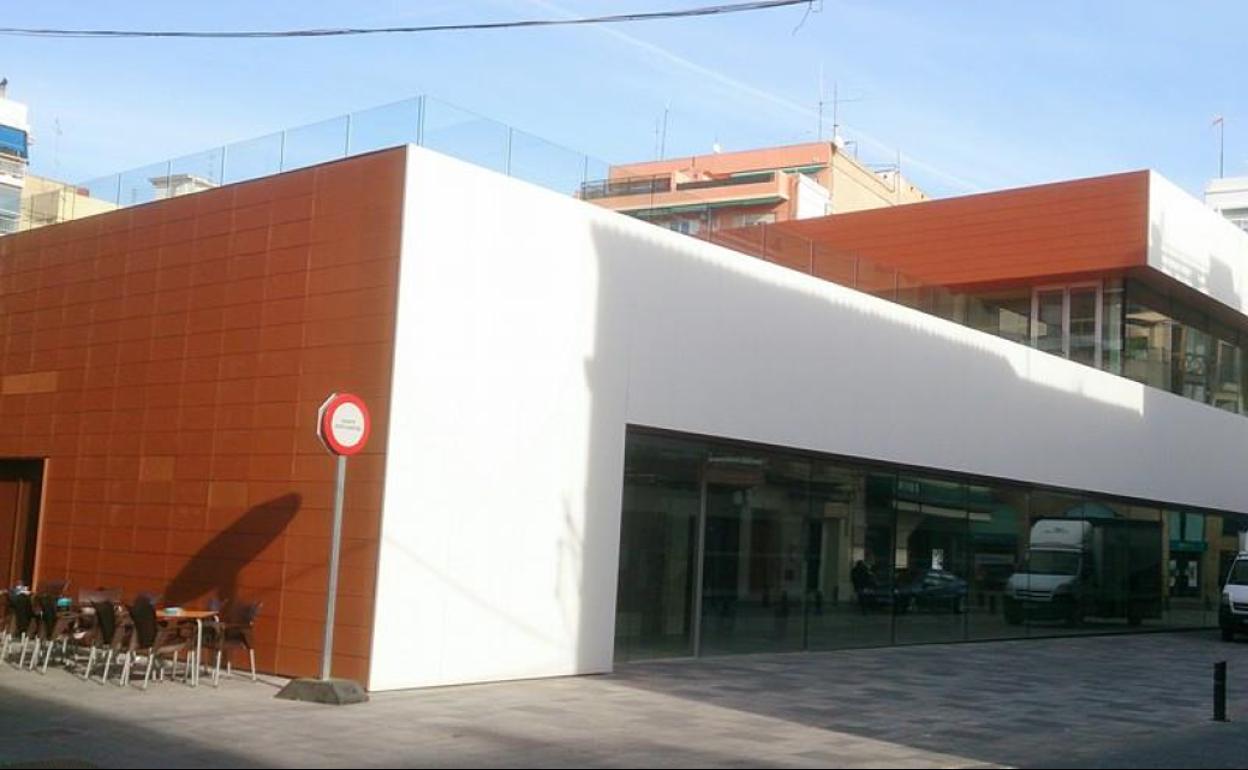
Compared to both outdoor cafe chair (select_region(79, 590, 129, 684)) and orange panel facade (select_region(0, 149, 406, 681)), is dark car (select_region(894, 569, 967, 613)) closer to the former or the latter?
orange panel facade (select_region(0, 149, 406, 681))

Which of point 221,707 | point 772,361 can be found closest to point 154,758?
point 221,707

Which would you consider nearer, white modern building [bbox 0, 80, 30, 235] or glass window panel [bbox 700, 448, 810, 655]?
glass window panel [bbox 700, 448, 810, 655]

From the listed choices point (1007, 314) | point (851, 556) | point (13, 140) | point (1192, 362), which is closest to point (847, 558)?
point (851, 556)

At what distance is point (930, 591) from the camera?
21641 mm

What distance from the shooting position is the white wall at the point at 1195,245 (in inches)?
1043

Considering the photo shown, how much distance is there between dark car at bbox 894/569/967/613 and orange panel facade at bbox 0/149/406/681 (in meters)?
11.0

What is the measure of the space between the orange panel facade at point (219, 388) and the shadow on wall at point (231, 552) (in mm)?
22

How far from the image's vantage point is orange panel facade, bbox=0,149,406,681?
13.0m

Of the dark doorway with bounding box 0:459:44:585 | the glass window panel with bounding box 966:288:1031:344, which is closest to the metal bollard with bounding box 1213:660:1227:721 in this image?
the glass window panel with bounding box 966:288:1031:344

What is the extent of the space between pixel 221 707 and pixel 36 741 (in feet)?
6.34

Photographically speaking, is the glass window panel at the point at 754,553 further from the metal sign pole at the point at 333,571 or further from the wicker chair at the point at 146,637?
the wicker chair at the point at 146,637

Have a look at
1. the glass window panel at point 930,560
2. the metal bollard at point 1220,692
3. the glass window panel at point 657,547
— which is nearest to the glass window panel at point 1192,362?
the glass window panel at point 930,560

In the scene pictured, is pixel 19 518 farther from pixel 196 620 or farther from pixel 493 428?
pixel 493 428

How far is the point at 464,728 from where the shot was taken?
34.8 feet
